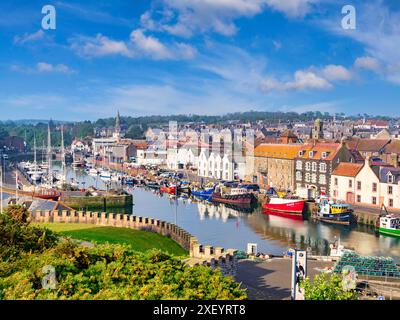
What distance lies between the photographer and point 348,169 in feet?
135

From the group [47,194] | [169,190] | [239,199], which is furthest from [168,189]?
[47,194]

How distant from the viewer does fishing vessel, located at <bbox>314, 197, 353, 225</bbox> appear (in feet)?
117

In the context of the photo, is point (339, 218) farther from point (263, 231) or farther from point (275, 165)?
point (275, 165)

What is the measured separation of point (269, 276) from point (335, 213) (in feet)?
68.8

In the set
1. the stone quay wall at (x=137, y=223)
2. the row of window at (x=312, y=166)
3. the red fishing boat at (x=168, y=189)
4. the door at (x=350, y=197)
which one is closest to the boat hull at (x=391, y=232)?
the door at (x=350, y=197)

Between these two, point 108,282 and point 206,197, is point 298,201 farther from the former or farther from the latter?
point 108,282

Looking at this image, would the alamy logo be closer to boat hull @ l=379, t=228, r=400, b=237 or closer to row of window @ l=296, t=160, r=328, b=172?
boat hull @ l=379, t=228, r=400, b=237

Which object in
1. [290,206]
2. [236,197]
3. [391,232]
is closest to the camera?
[391,232]

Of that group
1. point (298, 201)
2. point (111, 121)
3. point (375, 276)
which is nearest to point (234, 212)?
point (298, 201)

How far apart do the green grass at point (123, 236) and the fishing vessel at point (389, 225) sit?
45.0 ft

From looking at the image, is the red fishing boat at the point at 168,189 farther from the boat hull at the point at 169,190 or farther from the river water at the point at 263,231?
the river water at the point at 263,231

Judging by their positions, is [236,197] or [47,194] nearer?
[47,194]

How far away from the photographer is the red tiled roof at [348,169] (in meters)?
39.9

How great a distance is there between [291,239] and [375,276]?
15461 mm
